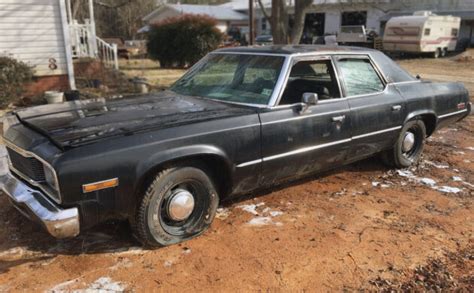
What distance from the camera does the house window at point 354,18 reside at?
36.0m

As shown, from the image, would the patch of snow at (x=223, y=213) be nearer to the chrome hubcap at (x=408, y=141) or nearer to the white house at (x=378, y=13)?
the chrome hubcap at (x=408, y=141)

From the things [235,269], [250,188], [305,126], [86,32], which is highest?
[86,32]

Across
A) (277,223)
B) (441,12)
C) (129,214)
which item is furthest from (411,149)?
(441,12)

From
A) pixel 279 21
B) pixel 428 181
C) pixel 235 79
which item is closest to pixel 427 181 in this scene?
pixel 428 181

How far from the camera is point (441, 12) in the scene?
32.4 m

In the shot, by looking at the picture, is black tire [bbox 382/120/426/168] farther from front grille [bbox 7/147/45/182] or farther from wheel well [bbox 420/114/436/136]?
front grille [bbox 7/147/45/182]

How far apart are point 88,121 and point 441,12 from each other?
34.6 metres

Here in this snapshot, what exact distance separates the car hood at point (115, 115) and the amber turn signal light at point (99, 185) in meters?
0.29

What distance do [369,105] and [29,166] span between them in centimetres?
341

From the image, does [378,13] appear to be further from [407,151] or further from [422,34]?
[407,151]

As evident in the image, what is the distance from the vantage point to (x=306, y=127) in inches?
164

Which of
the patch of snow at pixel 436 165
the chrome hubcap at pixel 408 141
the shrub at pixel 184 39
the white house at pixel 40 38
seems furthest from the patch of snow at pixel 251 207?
the shrub at pixel 184 39

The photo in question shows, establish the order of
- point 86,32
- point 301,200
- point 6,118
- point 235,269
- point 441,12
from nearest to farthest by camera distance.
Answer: point 235,269
point 6,118
point 301,200
point 86,32
point 441,12

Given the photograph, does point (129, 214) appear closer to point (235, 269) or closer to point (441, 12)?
point (235, 269)
